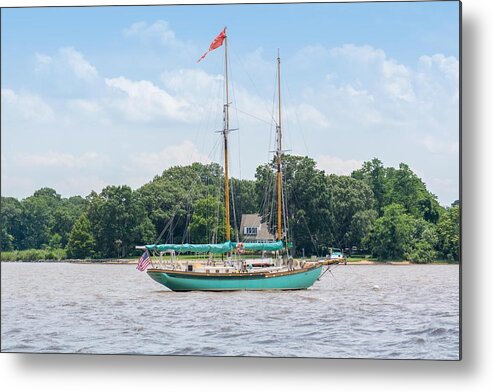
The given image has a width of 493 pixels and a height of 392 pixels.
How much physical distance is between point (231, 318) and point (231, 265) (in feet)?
6.99

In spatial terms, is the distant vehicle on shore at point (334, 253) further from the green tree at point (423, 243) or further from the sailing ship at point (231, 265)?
the green tree at point (423, 243)

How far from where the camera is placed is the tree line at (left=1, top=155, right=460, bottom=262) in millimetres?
8062

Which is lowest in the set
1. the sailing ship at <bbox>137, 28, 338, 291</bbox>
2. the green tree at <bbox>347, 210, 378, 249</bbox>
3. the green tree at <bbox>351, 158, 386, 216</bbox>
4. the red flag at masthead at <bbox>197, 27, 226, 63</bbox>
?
the sailing ship at <bbox>137, 28, 338, 291</bbox>

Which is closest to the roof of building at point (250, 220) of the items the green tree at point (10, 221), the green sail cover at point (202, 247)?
the green sail cover at point (202, 247)

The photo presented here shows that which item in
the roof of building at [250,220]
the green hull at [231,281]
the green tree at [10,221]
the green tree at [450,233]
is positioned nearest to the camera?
the green tree at [450,233]

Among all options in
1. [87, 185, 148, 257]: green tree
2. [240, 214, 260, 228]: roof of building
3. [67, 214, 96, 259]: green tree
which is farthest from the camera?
[240, 214, 260, 228]: roof of building

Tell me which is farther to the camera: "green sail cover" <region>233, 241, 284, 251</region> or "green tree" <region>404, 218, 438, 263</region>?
"green sail cover" <region>233, 241, 284, 251</region>

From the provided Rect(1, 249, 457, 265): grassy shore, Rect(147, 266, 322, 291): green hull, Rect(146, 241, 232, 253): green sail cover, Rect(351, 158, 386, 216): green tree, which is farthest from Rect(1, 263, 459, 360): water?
Rect(147, 266, 322, 291): green hull

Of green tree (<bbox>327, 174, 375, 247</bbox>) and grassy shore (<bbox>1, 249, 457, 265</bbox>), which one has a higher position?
green tree (<bbox>327, 174, 375, 247</bbox>)

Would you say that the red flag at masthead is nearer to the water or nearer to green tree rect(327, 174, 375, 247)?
green tree rect(327, 174, 375, 247)

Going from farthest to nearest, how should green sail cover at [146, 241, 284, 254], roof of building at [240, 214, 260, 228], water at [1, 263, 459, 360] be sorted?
roof of building at [240, 214, 260, 228]
green sail cover at [146, 241, 284, 254]
water at [1, 263, 459, 360]

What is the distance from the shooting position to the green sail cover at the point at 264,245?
937 cm

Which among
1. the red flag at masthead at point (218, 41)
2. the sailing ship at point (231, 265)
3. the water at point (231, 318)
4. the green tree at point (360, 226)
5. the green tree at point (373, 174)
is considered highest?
the red flag at masthead at point (218, 41)

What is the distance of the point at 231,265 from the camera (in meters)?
10.6
